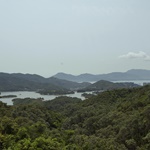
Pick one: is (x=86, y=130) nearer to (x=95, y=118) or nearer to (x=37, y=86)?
(x=95, y=118)

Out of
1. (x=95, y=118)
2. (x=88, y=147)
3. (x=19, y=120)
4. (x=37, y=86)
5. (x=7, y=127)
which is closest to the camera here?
(x=88, y=147)

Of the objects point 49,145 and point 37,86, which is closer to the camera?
point 49,145

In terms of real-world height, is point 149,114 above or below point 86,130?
above

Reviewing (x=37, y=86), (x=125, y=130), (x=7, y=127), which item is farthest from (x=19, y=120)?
(x=37, y=86)

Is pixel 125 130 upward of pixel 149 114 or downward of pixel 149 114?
downward

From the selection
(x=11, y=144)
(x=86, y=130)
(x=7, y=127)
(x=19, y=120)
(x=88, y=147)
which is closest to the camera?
(x=11, y=144)

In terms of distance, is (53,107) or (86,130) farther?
(53,107)

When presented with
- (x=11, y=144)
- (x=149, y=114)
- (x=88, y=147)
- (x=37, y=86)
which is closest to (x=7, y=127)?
(x=11, y=144)

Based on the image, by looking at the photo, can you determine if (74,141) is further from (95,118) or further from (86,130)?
(95,118)

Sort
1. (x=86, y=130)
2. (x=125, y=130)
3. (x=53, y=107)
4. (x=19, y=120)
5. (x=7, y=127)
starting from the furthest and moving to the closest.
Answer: (x=53, y=107) < (x=86, y=130) < (x=19, y=120) < (x=125, y=130) < (x=7, y=127)
